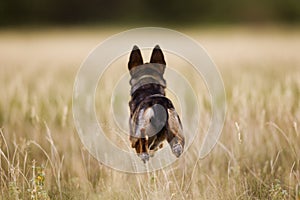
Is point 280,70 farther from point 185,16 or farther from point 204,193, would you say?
point 185,16

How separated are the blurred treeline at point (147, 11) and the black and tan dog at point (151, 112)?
2324 cm

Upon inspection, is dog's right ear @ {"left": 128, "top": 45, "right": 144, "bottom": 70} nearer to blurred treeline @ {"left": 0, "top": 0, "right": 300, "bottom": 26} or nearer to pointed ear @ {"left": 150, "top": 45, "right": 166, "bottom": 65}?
pointed ear @ {"left": 150, "top": 45, "right": 166, "bottom": 65}

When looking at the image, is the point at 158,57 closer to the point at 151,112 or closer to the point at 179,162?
the point at 151,112

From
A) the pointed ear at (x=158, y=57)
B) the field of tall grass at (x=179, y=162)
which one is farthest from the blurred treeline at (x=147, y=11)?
the pointed ear at (x=158, y=57)

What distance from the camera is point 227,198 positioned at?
8.77 feet

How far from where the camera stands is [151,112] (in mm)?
2498

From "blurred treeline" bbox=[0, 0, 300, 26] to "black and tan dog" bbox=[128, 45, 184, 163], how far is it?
76.2 ft

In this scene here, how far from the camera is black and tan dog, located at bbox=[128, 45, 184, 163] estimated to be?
2.51 m

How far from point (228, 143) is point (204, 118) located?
0.38m

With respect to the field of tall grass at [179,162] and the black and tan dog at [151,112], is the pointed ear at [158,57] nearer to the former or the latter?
the black and tan dog at [151,112]

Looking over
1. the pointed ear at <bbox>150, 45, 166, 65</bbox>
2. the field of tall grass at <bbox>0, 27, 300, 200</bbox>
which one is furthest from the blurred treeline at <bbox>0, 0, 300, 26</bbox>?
the pointed ear at <bbox>150, 45, 166, 65</bbox>

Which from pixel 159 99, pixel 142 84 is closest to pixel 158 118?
pixel 159 99

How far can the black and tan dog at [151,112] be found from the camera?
2508 millimetres

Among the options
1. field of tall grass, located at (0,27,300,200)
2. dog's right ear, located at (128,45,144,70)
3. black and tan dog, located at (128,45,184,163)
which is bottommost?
field of tall grass, located at (0,27,300,200)
